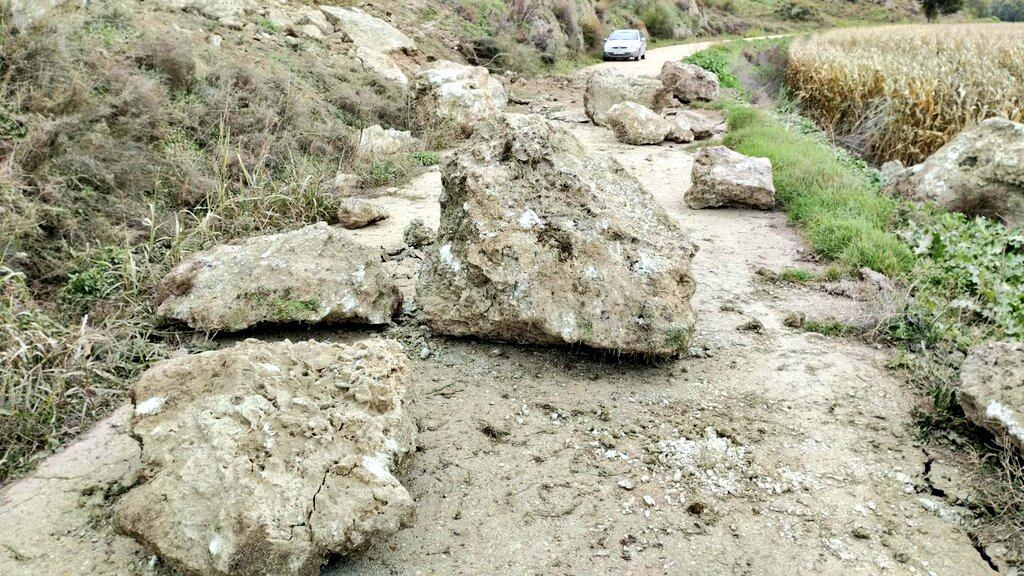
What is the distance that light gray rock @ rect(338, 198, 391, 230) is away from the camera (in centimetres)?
623

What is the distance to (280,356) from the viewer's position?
9.90 feet

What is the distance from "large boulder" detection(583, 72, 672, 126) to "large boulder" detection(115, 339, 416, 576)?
9290mm

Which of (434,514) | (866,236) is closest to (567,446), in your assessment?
(434,514)

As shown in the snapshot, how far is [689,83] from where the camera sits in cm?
1331

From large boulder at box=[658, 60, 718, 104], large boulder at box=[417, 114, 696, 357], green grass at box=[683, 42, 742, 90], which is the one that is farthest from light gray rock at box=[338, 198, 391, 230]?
green grass at box=[683, 42, 742, 90]

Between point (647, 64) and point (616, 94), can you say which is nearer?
point (616, 94)

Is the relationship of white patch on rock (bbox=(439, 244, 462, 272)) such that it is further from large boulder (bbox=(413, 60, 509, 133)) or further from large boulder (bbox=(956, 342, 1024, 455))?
large boulder (bbox=(413, 60, 509, 133))

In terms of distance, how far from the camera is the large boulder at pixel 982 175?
22.4 feet

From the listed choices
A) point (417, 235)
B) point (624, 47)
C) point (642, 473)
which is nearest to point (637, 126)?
point (417, 235)

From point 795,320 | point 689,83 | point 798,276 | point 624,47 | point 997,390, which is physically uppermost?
point 997,390

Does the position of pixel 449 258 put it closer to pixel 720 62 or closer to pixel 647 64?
pixel 720 62

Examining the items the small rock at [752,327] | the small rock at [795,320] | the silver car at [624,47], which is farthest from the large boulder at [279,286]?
the silver car at [624,47]

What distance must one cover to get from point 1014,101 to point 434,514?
39.1 feet

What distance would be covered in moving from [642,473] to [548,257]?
54.3 inches
